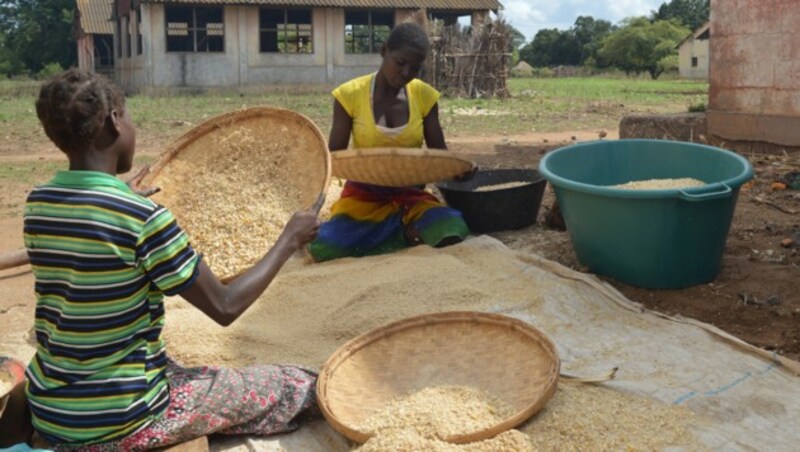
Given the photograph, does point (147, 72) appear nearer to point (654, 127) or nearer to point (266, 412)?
point (654, 127)

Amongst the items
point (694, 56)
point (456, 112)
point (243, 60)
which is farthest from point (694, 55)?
point (456, 112)

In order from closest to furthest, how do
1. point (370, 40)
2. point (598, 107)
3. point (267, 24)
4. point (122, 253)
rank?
1. point (122, 253)
2. point (598, 107)
3. point (370, 40)
4. point (267, 24)

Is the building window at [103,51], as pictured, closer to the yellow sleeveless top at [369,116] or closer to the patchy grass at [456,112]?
the patchy grass at [456,112]

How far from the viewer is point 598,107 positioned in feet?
43.2

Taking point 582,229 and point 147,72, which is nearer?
point 582,229

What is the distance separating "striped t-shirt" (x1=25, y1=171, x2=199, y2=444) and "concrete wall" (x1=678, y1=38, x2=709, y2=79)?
35935 millimetres

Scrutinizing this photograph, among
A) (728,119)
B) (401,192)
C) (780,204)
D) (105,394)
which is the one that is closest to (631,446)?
(105,394)

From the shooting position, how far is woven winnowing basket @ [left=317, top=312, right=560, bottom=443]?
2.11 m

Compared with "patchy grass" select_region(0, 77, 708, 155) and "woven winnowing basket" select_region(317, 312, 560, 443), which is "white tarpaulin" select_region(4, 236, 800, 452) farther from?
"patchy grass" select_region(0, 77, 708, 155)

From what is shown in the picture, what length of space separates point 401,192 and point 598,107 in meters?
10.2

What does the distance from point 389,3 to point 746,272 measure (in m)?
18.6

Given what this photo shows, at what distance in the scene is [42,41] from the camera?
33.0 meters

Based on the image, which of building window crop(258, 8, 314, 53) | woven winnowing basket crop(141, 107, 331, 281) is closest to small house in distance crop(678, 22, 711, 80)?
building window crop(258, 8, 314, 53)

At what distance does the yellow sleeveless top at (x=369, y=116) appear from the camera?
3539 mm
